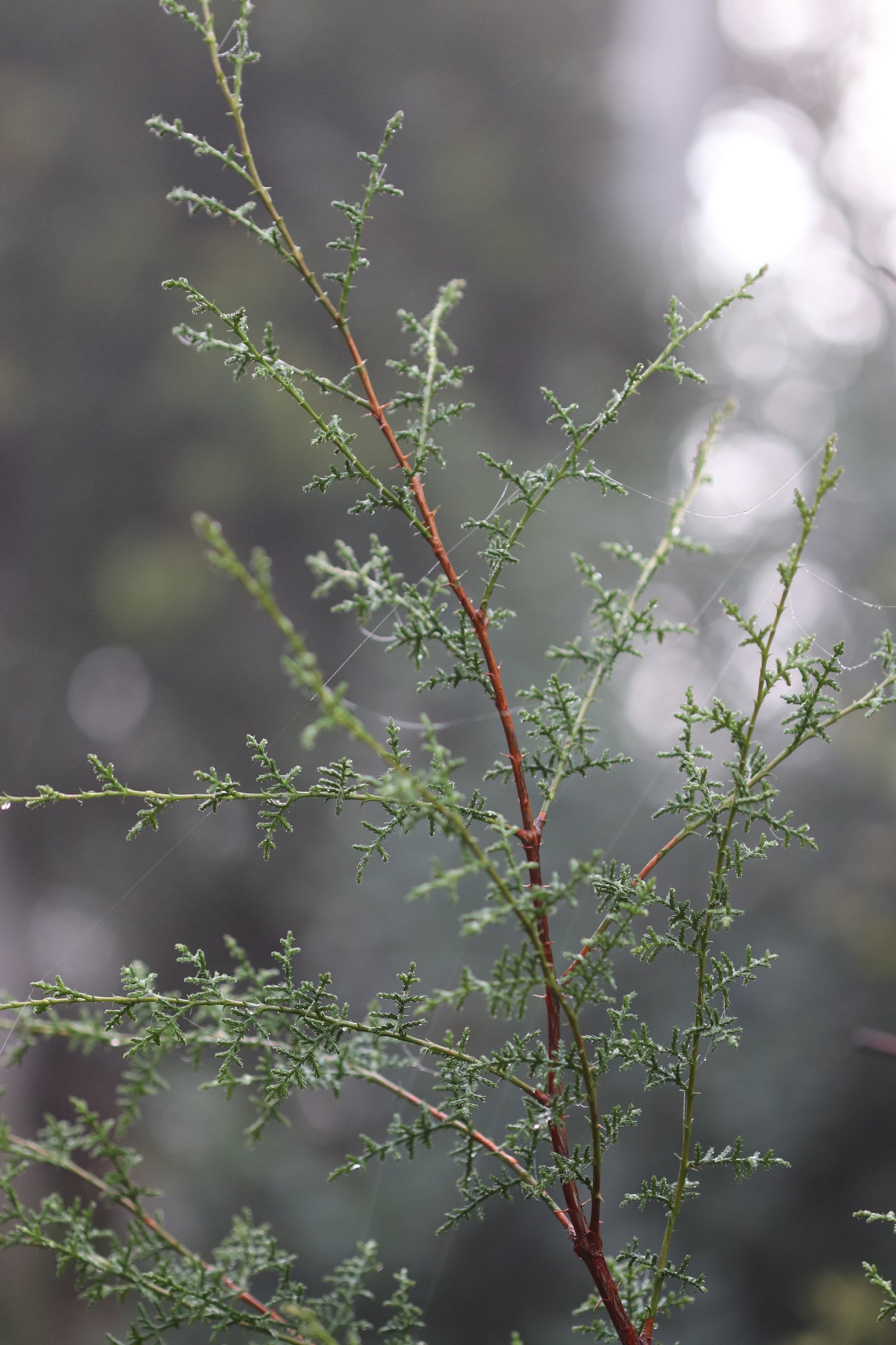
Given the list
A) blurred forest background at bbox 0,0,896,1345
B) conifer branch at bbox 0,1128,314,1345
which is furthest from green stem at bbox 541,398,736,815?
blurred forest background at bbox 0,0,896,1345

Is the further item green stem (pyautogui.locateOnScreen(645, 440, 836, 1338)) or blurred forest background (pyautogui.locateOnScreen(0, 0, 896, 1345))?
blurred forest background (pyautogui.locateOnScreen(0, 0, 896, 1345))

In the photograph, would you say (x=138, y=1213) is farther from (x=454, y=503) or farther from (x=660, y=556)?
(x=454, y=503)

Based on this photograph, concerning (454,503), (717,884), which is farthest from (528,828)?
(454,503)

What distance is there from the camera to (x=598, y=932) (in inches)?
9.7

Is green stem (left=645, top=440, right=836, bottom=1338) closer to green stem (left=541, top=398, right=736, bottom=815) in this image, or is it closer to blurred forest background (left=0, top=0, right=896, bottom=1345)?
green stem (left=541, top=398, right=736, bottom=815)

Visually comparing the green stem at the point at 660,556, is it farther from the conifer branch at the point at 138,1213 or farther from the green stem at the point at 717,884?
the conifer branch at the point at 138,1213

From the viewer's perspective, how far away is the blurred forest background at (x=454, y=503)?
2.79 feet

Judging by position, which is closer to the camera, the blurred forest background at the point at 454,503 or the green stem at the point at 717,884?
the green stem at the point at 717,884

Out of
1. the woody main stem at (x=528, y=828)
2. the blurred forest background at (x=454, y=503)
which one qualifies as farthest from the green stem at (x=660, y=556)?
the blurred forest background at (x=454, y=503)

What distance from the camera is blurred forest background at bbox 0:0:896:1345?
851 millimetres

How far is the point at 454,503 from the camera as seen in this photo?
105 centimetres

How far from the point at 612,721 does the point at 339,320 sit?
769 mm

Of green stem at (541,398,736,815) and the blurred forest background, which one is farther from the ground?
the blurred forest background

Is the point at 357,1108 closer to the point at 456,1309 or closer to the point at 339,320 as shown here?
the point at 456,1309
